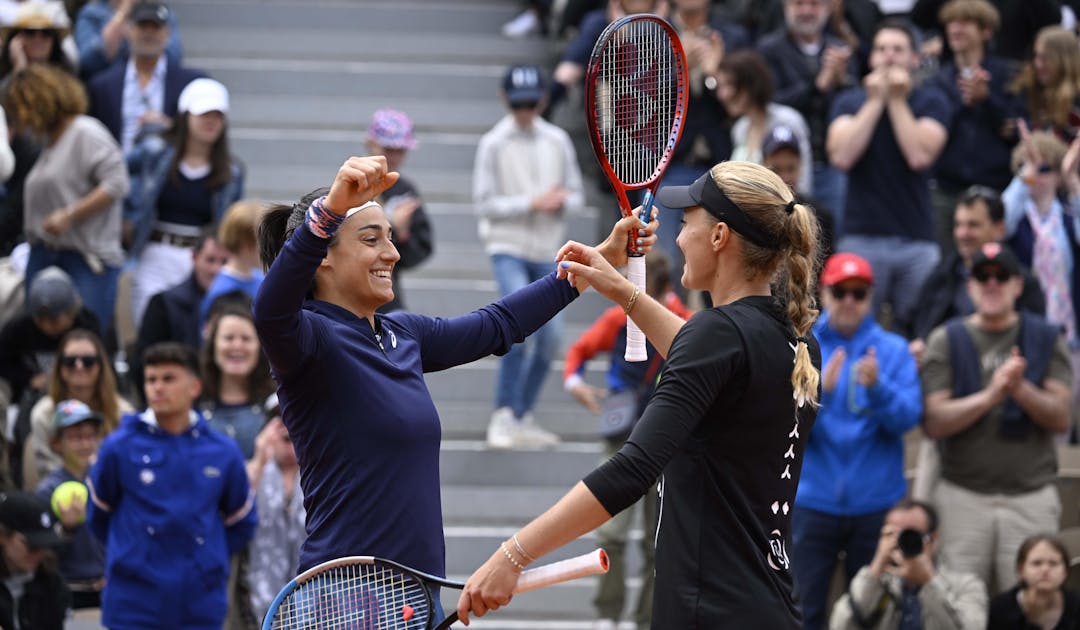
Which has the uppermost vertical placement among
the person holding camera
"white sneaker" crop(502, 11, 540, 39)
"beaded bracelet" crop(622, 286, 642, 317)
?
"white sneaker" crop(502, 11, 540, 39)

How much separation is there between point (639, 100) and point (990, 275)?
4.11 m

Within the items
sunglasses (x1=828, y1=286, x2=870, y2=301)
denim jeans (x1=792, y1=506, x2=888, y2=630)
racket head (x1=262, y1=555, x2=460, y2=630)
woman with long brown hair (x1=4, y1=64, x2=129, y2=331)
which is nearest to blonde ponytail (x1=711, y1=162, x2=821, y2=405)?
racket head (x1=262, y1=555, x2=460, y2=630)

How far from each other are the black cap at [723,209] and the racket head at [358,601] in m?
1.14

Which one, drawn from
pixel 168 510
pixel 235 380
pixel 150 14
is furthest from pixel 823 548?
pixel 150 14

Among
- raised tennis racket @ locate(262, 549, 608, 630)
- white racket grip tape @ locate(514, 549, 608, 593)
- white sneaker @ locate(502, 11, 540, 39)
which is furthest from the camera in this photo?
white sneaker @ locate(502, 11, 540, 39)

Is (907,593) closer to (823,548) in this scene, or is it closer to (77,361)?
(823,548)

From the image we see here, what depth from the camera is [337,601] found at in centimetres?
415

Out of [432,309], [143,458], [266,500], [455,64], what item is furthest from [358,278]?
[455,64]

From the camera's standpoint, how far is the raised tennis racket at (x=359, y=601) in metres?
4.14

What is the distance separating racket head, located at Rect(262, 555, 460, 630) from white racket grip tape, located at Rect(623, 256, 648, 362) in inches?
33.9

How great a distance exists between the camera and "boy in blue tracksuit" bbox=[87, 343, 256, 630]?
6789mm

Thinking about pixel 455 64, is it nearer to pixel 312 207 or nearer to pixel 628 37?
pixel 628 37

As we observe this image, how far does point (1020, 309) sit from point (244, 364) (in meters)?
4.10

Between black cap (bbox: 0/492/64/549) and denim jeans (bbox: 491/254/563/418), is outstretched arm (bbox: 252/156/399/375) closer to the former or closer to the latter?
black cap (bbox: 0/492/64/549)
